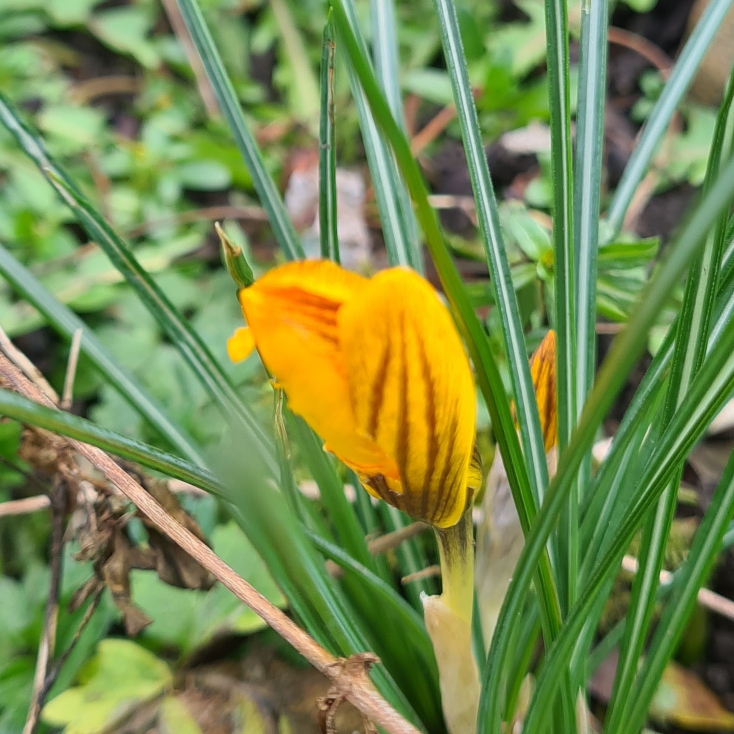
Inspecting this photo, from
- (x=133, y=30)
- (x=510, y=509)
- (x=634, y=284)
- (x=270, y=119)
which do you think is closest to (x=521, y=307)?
(x=634, y=284)

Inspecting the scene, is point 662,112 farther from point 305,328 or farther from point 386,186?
point 305,328

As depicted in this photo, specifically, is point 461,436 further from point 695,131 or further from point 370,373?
point 695,131

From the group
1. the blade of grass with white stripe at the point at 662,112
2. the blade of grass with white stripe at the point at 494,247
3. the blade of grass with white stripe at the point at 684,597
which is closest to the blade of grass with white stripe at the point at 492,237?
the blade of grass with white stripe at the point at 494,247

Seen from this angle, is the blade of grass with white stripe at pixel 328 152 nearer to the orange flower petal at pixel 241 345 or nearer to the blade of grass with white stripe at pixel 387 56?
the blade of grass with white stripe at pixel 387 56

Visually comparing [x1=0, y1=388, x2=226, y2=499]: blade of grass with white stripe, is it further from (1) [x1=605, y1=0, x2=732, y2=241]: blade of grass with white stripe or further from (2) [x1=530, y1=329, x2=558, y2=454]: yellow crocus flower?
(1) [x1=605, y1=0, x2=732, y2=241]: blade of grass with white stripe

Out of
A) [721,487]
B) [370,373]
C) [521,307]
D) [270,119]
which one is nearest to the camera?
[370,373]

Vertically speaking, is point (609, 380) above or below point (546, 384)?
above

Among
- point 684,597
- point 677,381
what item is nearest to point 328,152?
point 677,381
